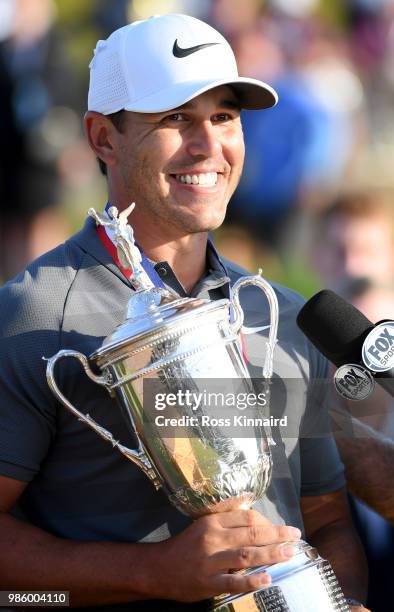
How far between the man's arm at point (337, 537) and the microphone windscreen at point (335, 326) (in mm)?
709

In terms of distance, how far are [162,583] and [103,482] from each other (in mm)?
293

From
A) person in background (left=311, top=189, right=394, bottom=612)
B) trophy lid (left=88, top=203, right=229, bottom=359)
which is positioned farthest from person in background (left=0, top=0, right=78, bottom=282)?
trophy lid (left=88, top=203, right=229, bottom=359)

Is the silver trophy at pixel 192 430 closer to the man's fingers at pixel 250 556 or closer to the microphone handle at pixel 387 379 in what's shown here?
the man's fingers at pixel 250 556

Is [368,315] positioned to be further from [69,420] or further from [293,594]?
[293,594]

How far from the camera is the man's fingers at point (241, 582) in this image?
2158 millimetres

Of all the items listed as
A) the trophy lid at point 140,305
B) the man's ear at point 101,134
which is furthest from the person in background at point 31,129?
the trophy lid at point 140,305

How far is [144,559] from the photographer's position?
7.66ft

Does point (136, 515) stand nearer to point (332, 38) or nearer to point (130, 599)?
point (130, 599)

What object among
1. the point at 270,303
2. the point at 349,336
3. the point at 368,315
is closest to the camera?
the point at 349,336

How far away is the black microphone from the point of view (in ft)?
7.25

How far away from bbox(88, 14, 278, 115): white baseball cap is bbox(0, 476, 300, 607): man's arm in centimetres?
92

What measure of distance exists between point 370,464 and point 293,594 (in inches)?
27.2

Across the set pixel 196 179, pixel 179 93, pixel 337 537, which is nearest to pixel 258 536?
pixel 337 537

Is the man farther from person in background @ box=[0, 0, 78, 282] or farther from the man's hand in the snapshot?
person in background @ box=[0, 0, 78, 282]
